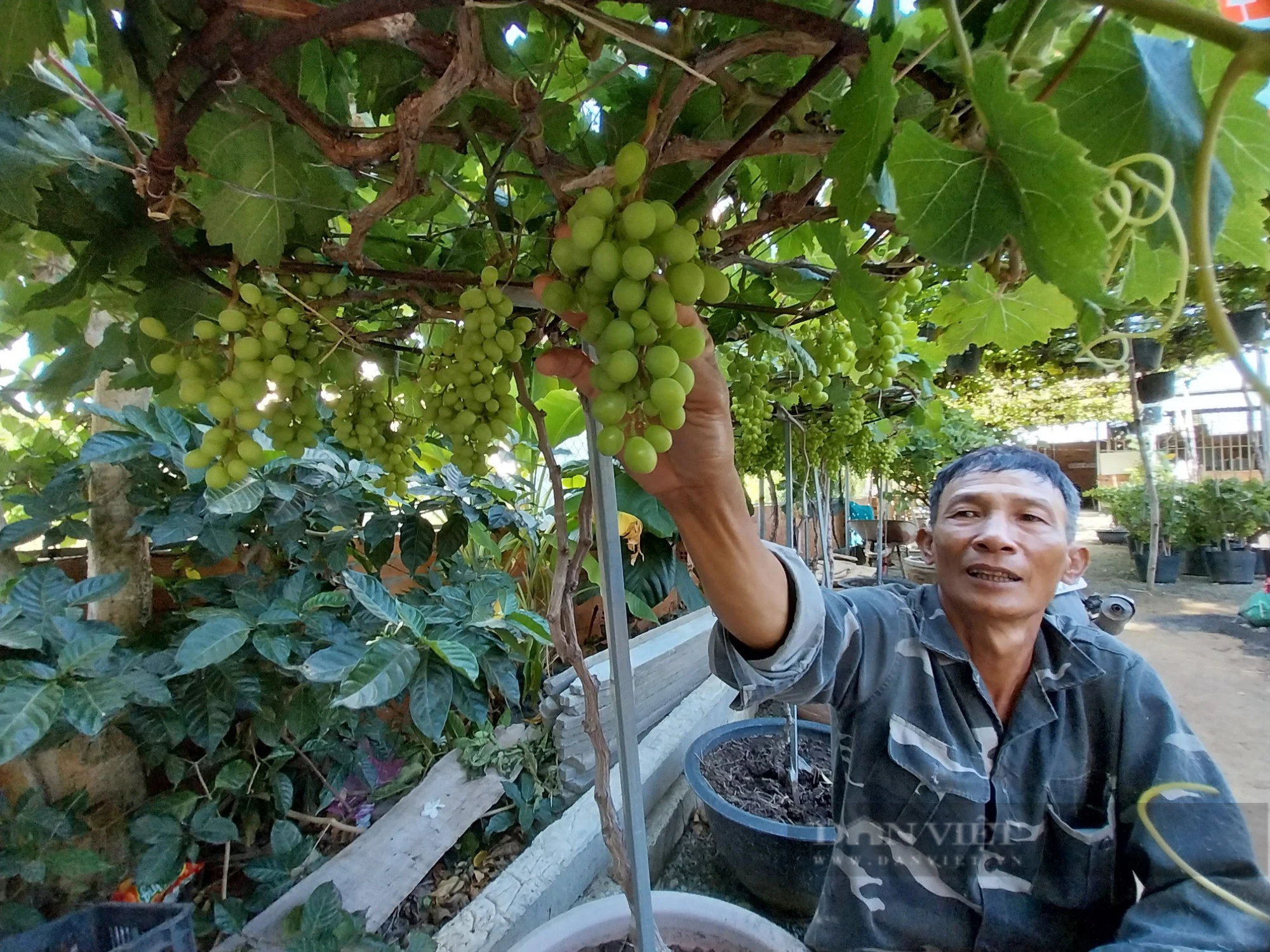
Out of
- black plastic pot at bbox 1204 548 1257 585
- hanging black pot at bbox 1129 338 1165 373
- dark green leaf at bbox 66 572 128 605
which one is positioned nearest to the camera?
dark green leaf at bbox 66 572 128 605

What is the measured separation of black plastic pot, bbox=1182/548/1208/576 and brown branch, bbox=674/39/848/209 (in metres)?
10.5

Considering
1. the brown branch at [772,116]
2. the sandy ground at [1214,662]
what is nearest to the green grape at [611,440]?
the brown branch at [772,116]

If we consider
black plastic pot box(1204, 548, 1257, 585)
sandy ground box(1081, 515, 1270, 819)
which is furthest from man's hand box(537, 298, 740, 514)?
black plastic pot box(1204, 548, 1257, 585)

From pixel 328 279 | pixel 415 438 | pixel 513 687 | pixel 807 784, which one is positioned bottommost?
pixel 807 784

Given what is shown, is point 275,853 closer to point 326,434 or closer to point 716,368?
point 326,434

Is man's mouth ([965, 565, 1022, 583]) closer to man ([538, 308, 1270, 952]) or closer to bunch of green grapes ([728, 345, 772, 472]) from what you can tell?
man ([538, 308, 1270, 952])

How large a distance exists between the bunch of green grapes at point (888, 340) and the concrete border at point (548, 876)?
35.4 inches

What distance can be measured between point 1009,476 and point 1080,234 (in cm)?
109

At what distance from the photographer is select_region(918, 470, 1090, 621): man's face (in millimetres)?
1250

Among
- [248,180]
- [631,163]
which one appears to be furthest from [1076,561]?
[248,180]

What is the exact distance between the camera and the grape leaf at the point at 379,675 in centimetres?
136

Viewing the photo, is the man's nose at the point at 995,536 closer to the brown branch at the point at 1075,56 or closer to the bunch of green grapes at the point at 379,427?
the brown branch at the point at 1075,56

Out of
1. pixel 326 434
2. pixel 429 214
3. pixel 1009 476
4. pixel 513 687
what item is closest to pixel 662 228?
pixel 429 214

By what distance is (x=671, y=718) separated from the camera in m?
3.00
